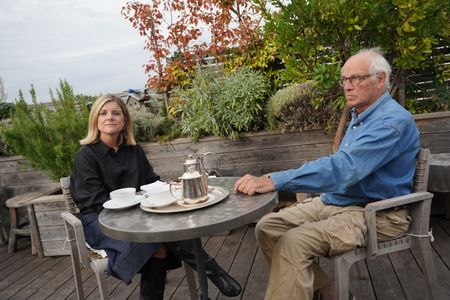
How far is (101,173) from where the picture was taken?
2.02 metres

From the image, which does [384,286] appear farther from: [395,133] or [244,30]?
[244,30]

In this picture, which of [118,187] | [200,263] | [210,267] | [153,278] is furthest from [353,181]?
[118,187]

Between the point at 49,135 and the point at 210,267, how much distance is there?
227 cm

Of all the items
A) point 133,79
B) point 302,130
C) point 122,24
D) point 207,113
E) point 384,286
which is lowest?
point 384,286

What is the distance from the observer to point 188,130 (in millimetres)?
3527

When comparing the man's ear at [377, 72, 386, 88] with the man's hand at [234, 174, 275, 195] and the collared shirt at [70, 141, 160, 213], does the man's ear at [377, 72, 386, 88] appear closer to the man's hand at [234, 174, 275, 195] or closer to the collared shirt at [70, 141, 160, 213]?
the man's hand at [234, 174, 275, 195]

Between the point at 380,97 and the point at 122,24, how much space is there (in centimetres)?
361

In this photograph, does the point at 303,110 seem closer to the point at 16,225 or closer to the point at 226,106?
the point at 226,106

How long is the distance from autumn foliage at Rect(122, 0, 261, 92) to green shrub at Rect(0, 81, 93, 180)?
1.15 metres

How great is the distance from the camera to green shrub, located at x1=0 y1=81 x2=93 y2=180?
334 cm

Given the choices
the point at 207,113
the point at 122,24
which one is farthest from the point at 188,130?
the point at 122,24

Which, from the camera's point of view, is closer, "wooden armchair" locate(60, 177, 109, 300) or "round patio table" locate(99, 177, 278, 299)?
"round patio table" locate(99, 177, 278, 299)

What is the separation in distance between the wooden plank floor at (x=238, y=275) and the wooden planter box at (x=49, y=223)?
0.10 metres

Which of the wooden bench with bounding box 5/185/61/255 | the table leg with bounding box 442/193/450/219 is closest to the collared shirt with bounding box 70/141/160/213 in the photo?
the wooden bench with bounding box 5/185/61/255
